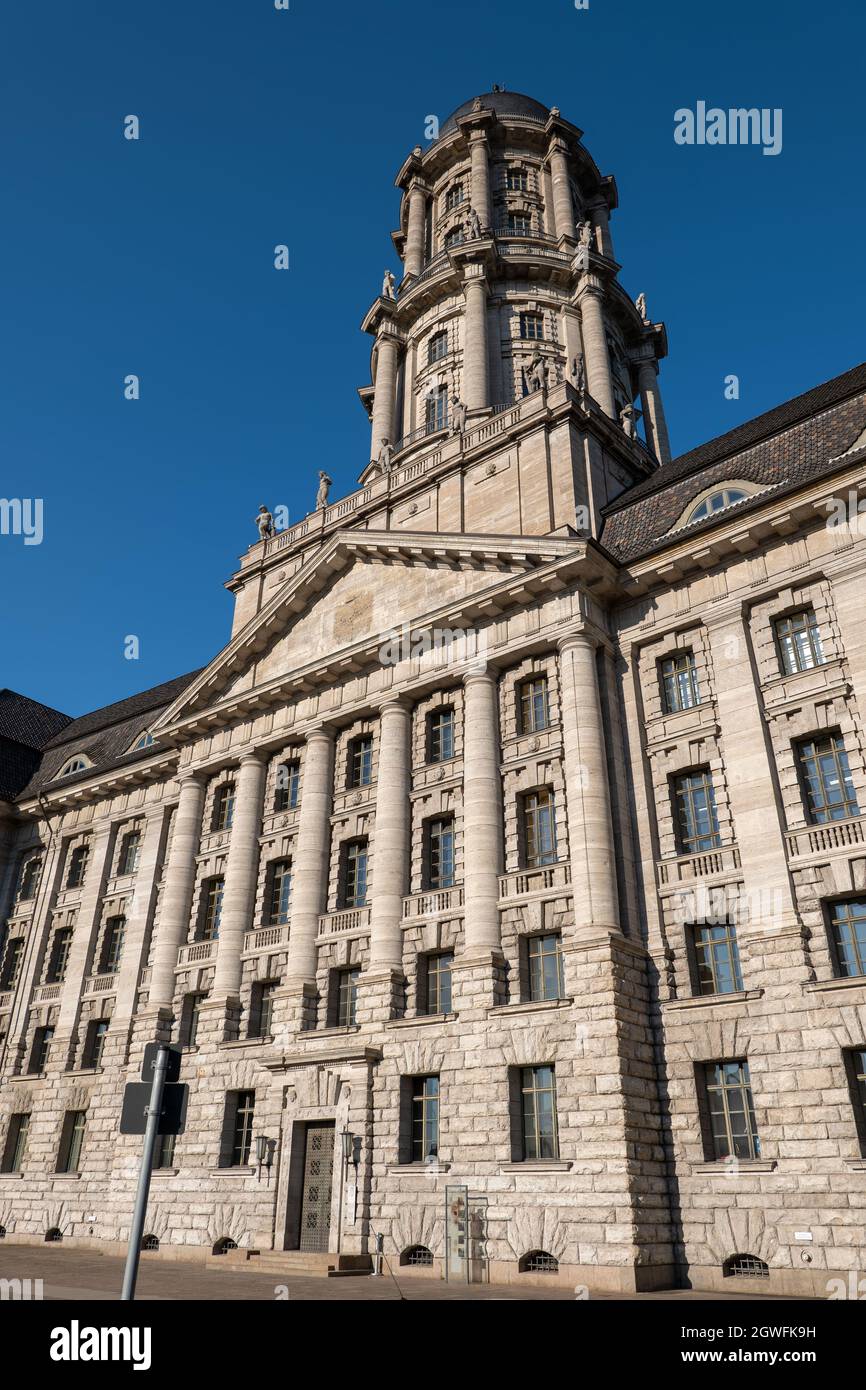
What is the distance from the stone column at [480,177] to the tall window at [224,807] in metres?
37.2

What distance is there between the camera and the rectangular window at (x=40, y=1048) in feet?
137

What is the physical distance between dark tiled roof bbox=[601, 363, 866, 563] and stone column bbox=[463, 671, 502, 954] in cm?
650

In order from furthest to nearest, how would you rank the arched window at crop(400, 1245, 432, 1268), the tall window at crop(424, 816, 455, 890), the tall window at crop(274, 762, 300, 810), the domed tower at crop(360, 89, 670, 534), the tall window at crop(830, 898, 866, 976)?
the domed tower at crop(360, 89, 670, 534)
the tall window at crop(274, 762, 300, 810)
the tall window at crop(424, 816, 455, 890)
the arched window at crop(400, 1245, 432, 1268)
the tall window at crop(830, 898, 866, 976)

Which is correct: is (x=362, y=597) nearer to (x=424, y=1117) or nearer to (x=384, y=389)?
(x=424, y=1117)

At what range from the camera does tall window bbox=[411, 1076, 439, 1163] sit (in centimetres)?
2700

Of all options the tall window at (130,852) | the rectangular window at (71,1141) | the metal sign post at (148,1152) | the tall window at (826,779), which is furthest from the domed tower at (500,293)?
the metal sign post at (148,1152)

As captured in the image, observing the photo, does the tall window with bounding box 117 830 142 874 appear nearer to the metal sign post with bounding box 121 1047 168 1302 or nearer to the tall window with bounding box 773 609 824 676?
the tall window with bounding box 773 609 824 676

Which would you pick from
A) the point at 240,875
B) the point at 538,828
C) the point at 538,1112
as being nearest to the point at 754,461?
the point at 538,828

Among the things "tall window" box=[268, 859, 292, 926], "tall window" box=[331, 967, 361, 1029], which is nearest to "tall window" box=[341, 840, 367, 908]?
"tall window" box=[331, 967, 361, 1029]

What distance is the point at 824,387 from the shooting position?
34062 millimetres

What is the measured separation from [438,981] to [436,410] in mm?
33829

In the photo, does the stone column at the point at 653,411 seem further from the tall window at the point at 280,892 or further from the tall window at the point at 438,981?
the tall window at the point at 438,981
